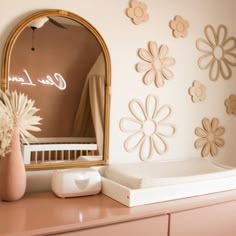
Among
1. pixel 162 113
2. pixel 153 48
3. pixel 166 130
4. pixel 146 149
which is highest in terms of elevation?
pixel 153 48

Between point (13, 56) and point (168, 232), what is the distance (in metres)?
→ 1.01

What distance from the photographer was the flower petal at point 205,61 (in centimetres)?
189

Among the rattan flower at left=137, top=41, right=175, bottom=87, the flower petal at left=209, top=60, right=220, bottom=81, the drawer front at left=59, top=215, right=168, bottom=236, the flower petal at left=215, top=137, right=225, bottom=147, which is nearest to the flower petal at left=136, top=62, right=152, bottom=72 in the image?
the rattan flower at left=137, top=41, right=175, bottom=87

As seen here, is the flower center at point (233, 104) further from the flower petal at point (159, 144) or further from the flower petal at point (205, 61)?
the flower petal at point (159, 144)

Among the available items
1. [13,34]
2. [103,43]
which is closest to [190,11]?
[103,43]

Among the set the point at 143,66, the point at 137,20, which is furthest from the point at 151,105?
the point at 137,20

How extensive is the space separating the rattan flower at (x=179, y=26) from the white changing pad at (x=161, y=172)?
754mm

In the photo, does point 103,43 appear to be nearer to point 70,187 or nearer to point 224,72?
point 70,187

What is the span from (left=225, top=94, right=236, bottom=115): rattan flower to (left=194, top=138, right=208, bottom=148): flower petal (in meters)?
0.28

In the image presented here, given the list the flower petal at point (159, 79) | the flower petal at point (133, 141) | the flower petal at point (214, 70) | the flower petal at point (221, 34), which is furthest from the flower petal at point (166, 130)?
the flower petal at point (221, 34)

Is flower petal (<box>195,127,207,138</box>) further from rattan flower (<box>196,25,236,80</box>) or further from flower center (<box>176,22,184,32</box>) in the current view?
flower center (<box>176,22,184,32</box>)

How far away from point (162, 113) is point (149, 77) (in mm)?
229

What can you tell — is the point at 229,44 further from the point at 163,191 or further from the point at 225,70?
the point at 163,191

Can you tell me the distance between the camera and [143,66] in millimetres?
1686
